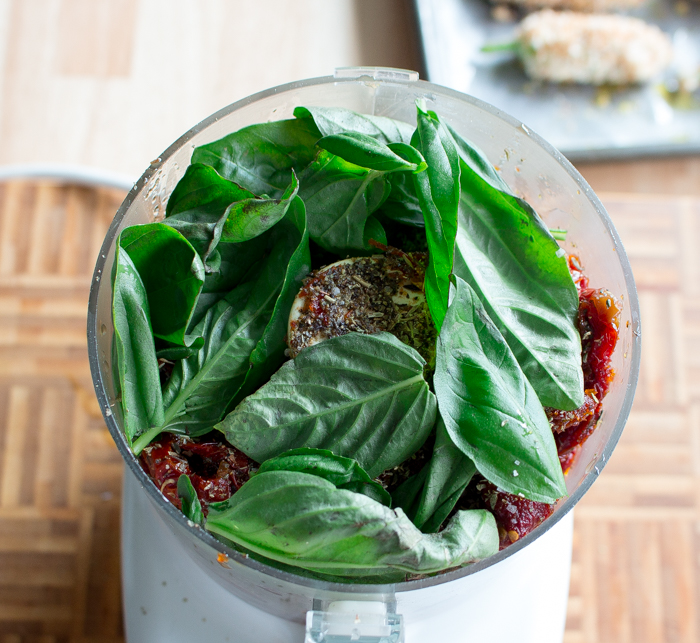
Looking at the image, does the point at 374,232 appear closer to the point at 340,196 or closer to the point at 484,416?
the point at 340,196

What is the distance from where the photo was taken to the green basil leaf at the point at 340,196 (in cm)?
54

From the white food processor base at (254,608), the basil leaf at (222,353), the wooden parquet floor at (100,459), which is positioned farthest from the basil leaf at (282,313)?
the wooden parquet floor at (100,459)

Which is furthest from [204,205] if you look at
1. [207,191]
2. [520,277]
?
[520,277]

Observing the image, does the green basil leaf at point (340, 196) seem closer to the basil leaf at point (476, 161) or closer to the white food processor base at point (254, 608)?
the basil leaf at point (476, 161)

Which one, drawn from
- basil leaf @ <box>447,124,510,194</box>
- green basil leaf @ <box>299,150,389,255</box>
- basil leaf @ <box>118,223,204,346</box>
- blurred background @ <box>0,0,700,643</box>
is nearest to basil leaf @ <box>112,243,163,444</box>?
basil leaf @ <box>118,223,204,346</box>

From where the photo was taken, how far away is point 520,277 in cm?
54

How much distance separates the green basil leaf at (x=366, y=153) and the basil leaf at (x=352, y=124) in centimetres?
3

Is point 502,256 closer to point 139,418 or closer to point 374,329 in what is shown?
point 374,329

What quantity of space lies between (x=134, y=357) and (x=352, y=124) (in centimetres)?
23

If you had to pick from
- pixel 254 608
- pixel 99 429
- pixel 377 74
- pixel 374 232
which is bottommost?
pixel 254 608

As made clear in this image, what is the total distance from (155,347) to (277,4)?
0.86m

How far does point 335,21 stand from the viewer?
3.92 ft

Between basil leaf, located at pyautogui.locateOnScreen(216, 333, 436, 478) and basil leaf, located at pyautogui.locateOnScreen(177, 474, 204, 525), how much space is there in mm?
42

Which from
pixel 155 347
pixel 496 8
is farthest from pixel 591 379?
pixel 496 8
